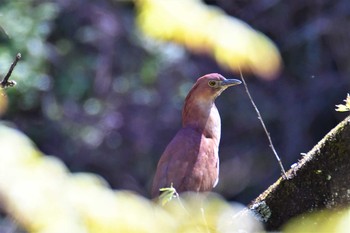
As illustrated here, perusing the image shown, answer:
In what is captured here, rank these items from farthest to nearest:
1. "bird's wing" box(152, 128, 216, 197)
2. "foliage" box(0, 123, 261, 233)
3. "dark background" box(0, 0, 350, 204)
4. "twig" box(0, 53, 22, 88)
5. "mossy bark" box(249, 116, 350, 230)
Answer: "dark background" box(0, 0, 350, 204) → "bird's wing" box(152, 128, 216, 197) → "mossy bark" box(249, 116, 350, 230) → "twig" box(0, 53, 22, 88) → "foliage" box(0, 123, 261, 233)

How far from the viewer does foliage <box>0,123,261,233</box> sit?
156cm

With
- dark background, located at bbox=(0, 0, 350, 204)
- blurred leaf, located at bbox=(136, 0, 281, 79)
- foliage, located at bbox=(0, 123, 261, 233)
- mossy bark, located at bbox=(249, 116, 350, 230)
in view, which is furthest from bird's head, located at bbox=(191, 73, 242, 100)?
foliage, located at bbox=(0, 123, 261, 233)

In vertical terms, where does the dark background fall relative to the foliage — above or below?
below

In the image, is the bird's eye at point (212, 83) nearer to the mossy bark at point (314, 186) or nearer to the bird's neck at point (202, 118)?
the bird's neck at point (202, 118)

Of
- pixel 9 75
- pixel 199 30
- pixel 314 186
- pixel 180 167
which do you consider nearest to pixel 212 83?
pixel 180 167

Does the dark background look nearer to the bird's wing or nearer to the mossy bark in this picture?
the bird's wing

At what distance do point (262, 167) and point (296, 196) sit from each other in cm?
694

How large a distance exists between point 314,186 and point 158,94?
669 cm

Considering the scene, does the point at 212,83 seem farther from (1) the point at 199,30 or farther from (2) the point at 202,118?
(1) the point at 199,30

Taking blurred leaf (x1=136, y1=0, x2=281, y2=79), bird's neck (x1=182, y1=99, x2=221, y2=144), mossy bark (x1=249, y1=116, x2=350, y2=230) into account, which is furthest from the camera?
bird's neck (x1=182, y1=99, x2=221, y2=144)

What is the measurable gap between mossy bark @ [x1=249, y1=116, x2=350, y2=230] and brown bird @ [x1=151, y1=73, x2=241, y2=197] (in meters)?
2.19

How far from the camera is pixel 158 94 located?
30.6 ft

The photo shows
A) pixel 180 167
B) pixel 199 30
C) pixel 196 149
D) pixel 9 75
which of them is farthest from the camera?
pixel 196 149

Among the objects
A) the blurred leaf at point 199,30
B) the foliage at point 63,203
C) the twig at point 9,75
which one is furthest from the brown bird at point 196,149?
the foliage at point 63,203
